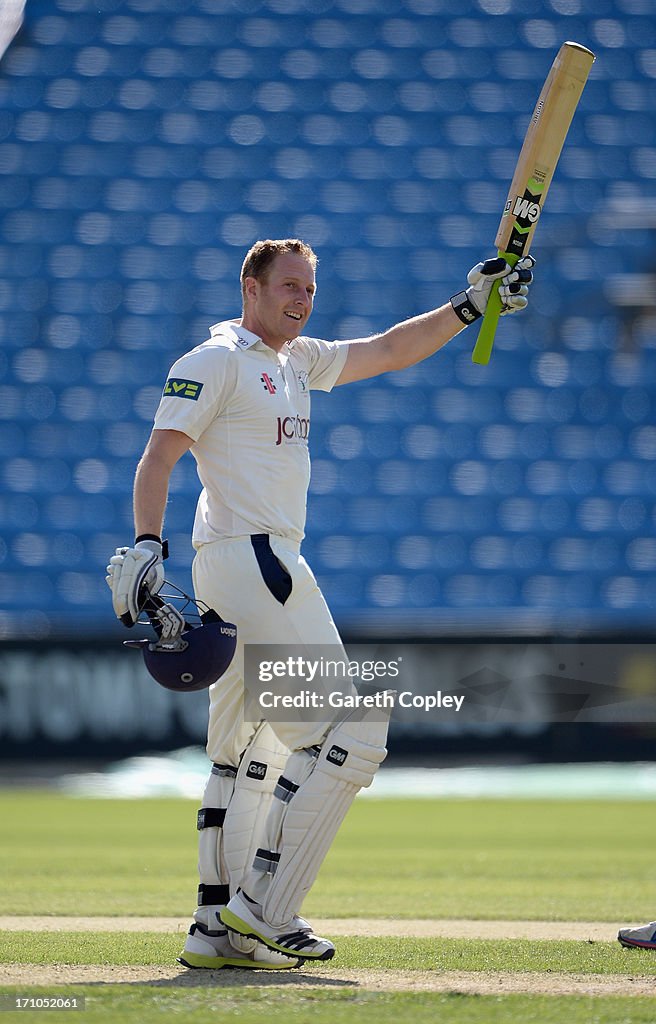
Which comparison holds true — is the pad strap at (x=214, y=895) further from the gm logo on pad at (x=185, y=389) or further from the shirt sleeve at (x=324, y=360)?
the shirt sleeve at (x=324, y=360)

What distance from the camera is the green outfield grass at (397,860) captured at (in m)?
4.78

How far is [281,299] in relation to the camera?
3.45 metres

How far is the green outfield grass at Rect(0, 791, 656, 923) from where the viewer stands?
4.78 meters

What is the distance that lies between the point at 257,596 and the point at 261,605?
0.9 inches

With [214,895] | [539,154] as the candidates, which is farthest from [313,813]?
[539,154]

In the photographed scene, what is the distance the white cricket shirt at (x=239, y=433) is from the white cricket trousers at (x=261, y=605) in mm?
59

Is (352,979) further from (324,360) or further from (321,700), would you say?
(324,360)

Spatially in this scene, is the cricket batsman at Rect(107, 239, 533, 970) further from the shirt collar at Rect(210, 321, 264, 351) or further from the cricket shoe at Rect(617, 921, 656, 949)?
the cricket shoe at Rect(617, 921, 656, 949)

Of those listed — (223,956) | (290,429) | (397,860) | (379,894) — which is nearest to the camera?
(223,956)

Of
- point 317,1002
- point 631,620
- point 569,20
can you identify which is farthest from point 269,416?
point 569,20

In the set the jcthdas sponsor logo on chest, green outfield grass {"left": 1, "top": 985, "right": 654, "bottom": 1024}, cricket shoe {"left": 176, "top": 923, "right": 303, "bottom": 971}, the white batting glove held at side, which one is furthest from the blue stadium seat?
green outfield grass {"left": 1, "top": 985, "right": 654, "bottom": 1024}

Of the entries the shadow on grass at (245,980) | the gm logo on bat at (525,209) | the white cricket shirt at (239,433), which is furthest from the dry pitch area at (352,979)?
the gm logo on bat at (525,209)

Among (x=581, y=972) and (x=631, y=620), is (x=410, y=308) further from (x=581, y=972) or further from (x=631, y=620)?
(x=581, y=972)

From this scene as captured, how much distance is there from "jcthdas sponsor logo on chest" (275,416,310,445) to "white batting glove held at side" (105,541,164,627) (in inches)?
19.0
